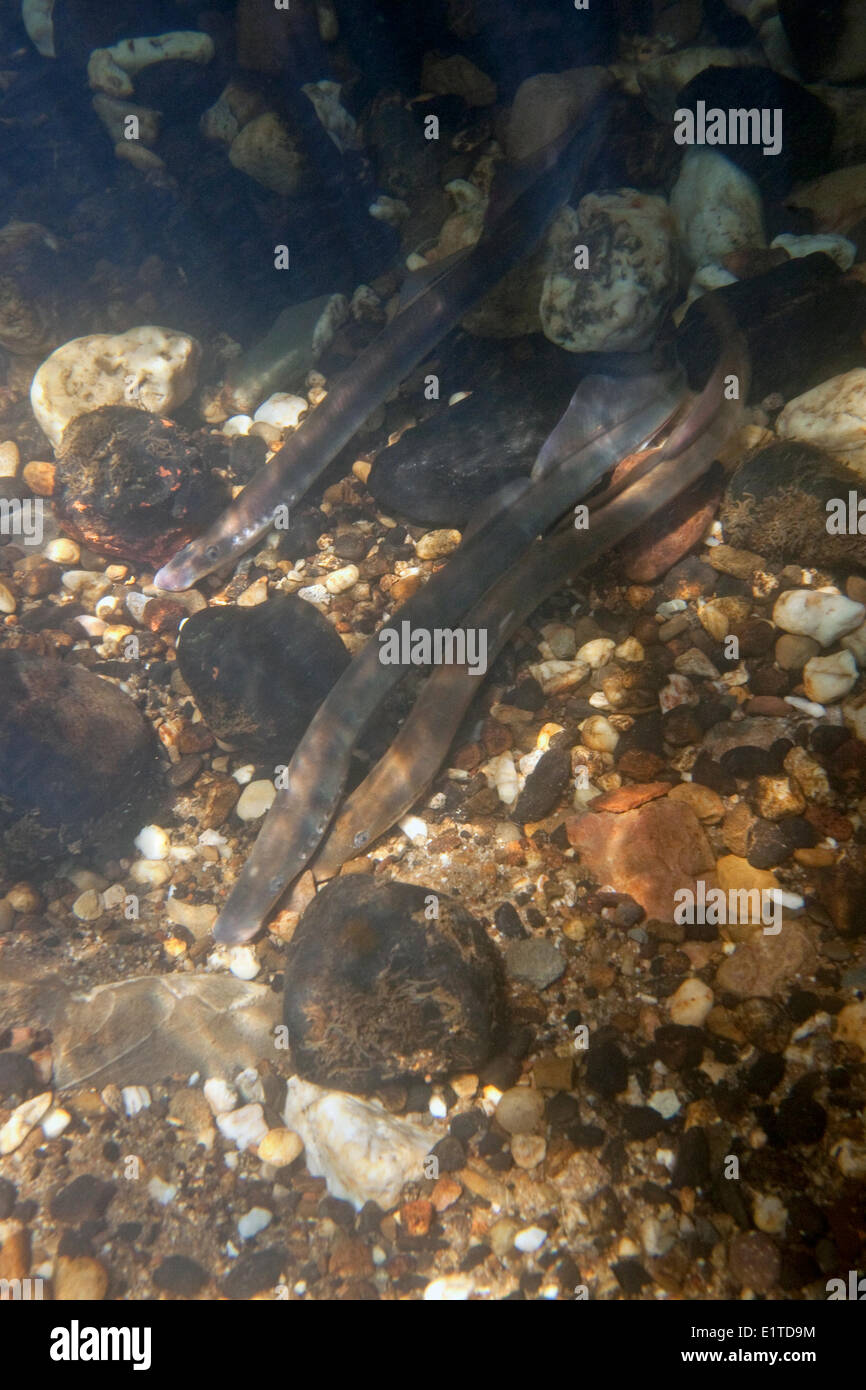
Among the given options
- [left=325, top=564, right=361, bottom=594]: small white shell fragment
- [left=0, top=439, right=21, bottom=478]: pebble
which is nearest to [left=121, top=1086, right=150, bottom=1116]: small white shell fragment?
[left=325, top=564, right=361, bottom=594]: small white shell fragment

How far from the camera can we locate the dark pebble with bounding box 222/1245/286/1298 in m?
2.79

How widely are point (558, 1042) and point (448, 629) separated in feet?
8.23

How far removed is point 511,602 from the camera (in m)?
4.16

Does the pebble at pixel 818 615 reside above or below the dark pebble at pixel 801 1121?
above

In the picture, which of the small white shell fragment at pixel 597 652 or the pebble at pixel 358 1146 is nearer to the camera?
the pebble at pixel 358 1146

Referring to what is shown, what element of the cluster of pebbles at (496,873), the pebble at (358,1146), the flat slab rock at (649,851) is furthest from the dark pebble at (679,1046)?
the pebble at (358,1146)

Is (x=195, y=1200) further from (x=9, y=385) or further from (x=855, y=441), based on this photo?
(x=9, y=385)

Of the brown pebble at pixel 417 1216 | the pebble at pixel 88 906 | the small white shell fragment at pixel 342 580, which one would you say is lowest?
the brown pebble at pixel 417 1216

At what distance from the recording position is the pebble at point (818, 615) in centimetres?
363

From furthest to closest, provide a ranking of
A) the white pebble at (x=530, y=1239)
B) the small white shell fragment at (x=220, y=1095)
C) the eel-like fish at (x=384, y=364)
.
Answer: the eel-like fish at (x=384, y=364) < the small white shell fragment at (x=220, y=1095) < the white pebble at (x=530, y=1239)

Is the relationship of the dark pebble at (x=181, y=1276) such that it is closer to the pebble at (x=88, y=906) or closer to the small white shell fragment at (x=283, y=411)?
the pebble at (x=88, y=906)

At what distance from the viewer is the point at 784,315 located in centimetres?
452

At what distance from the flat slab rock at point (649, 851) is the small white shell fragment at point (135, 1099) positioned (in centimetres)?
272

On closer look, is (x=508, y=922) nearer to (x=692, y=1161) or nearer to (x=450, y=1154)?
(x=450, y=1154)
